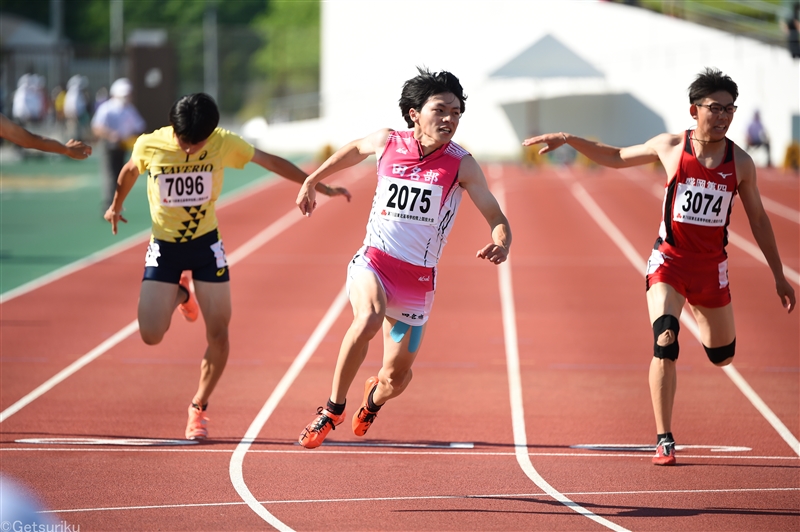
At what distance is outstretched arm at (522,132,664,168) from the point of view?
637 centimetres

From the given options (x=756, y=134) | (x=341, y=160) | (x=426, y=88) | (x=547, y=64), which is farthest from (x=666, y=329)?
(x=547, y=64)

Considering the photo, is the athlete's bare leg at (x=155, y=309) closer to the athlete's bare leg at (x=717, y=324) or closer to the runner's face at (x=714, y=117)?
the athlete's bare leg at (x=717, y=324)

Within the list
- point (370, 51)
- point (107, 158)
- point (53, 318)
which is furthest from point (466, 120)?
point (53, 318)

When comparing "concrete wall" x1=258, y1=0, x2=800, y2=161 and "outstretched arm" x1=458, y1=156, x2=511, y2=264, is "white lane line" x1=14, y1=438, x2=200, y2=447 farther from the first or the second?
"concrete wall" x1=258, y1=0, x2=800, y2=161

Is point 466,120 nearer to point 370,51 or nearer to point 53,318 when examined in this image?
point 370,51

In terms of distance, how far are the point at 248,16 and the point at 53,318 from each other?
200 feet

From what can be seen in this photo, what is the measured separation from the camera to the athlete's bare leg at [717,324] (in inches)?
252

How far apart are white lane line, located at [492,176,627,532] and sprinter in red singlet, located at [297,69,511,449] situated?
→ 991 millimetres

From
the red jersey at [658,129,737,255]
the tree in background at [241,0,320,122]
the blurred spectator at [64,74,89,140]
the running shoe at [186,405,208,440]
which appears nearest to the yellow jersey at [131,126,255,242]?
the running shoe at [186,405,208,440]

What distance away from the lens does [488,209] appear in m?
5.50

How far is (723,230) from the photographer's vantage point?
20.8 ft

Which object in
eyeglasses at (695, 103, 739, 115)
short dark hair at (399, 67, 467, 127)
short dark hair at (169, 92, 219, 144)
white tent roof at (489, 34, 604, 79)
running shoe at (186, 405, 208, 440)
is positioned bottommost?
running shoe at (186, 405, 208, 440)

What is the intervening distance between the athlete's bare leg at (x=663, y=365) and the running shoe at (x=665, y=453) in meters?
0.07

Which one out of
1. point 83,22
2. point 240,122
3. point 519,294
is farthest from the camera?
point 83,22
